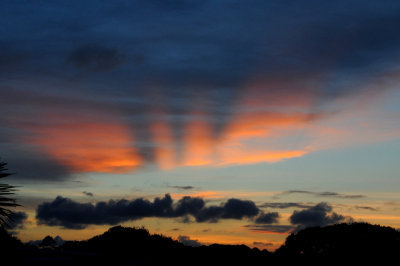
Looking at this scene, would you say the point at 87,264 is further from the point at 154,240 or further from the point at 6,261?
the point at 154,240

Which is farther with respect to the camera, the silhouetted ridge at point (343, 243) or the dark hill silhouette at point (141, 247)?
the dark hill silhouette at point (141, 247)

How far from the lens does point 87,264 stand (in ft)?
62.9

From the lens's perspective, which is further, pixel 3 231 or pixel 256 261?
pixel 3 231

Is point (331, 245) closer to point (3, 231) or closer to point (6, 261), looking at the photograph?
point (6, 261)

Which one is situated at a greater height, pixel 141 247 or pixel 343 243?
pixel 141 247

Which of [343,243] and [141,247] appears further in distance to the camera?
[141,247]

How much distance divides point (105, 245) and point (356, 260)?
24613 mm

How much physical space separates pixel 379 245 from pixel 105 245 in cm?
2514

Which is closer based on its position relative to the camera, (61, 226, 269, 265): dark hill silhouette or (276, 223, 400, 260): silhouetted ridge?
(276, 223, 400, 260): silhouetted ridge

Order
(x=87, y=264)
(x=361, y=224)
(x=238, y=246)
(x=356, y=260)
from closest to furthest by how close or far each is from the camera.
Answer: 1. (x=87, y=264)
2. (x=356, y=260)
3. (x=361, y=224)
4. (x=238, y=246)

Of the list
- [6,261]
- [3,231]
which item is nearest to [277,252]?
[6,261]

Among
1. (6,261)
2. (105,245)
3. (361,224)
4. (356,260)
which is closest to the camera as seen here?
(6,261)

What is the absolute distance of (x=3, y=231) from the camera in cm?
3362

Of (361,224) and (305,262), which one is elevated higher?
(361,224)
